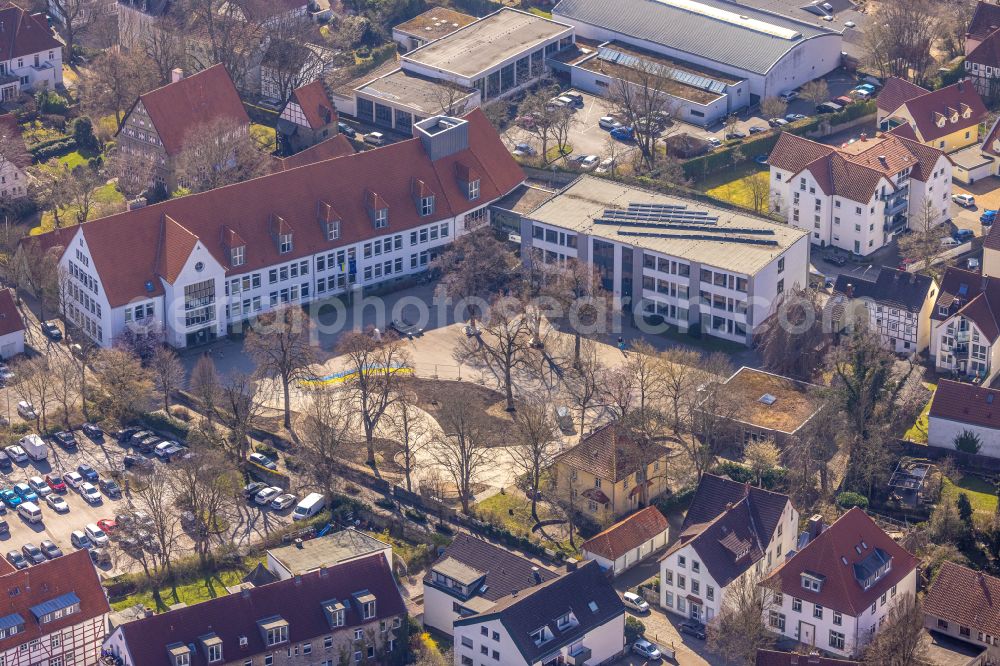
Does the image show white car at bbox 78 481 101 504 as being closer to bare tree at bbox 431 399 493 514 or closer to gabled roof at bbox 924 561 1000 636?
bare tree at bbox 431 399 493 514

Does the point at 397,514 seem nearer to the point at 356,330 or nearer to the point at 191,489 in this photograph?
the point at 191,489

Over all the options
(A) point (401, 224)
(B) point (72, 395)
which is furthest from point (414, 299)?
(B) point (72, 395)

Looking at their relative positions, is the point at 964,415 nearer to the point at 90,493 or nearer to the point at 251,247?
the point at 251,247

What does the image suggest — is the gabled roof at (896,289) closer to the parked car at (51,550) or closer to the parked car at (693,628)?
the parked car at (693,628)

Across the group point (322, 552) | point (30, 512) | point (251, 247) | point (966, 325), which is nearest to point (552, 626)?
point (322, 552)

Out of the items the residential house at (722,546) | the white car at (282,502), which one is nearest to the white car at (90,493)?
the white car at (282,502)

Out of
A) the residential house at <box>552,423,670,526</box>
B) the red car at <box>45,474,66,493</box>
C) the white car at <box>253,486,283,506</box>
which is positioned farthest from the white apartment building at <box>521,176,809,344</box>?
the red car at <box>45,474,66,493</box>
